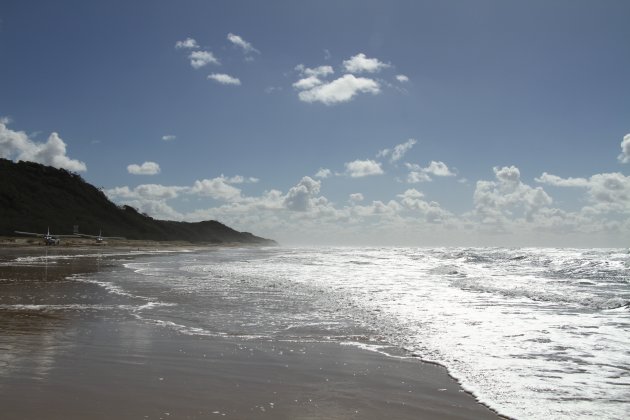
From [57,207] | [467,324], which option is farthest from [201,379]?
[57,207]

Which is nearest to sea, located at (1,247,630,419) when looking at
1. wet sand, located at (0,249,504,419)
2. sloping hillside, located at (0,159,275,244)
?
wet sand, located at (0,249,504,419)

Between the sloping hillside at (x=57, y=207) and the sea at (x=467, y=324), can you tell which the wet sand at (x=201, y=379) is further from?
the sloping hillside at (x=57, y=207)

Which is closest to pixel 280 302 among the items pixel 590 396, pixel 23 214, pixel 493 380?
pixel 493 380

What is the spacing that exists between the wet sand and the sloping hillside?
3750 inches

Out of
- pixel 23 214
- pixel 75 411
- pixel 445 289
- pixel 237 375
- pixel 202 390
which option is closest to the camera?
pixel 75 411

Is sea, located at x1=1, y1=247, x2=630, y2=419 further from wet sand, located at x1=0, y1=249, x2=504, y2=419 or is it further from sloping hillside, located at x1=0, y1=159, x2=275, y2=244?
sloping hillside, located at x1=0, y1=159, x2=275, y2=244

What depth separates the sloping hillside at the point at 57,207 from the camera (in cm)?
10256

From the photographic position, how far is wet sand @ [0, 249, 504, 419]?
17.5 feet

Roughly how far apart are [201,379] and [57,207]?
12936 centimetres

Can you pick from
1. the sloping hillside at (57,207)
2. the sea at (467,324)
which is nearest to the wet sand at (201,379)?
the sea at (467,324)

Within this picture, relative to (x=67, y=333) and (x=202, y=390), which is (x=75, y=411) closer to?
(x=202, y=390)

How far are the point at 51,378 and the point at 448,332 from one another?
7510 millimetres

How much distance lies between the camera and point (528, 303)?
1491 centimetres

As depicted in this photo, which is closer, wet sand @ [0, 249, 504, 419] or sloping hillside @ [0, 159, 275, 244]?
wet sand @ [0, 249, 504, 419]
